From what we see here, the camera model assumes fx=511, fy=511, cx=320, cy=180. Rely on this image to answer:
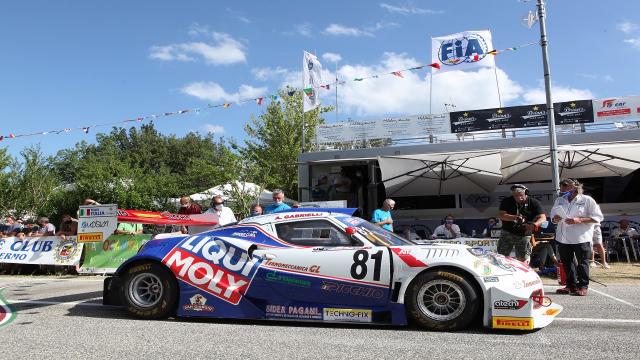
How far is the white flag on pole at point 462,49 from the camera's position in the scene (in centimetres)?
1694

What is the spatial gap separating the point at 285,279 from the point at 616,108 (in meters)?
16.8

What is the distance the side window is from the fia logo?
42.3 ft

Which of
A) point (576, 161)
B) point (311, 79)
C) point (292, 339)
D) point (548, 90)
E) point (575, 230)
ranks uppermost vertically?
point (311, 79)

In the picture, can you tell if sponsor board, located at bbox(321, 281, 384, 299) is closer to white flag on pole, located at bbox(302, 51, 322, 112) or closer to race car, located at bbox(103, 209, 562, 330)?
race car, located at bbox(103, 209, 562, 330)

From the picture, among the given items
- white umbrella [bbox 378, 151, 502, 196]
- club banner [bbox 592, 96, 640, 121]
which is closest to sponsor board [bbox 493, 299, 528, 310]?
white umbrella [bbox 378, 151, 502, 196]

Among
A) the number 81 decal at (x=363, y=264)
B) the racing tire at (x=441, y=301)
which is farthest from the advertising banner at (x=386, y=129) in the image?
the racing tire at (x=441, y=301)

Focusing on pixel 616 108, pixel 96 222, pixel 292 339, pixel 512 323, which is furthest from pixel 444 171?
pixel 292 339

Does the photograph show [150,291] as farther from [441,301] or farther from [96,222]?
[441,301]

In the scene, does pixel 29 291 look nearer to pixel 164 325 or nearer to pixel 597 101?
pixel 164 325

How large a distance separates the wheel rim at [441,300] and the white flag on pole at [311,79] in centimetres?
1467

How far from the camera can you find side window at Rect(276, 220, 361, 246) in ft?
18.3

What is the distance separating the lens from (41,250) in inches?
496

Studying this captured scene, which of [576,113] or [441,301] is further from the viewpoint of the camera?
[576,113]

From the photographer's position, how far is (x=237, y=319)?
5.78 meters
